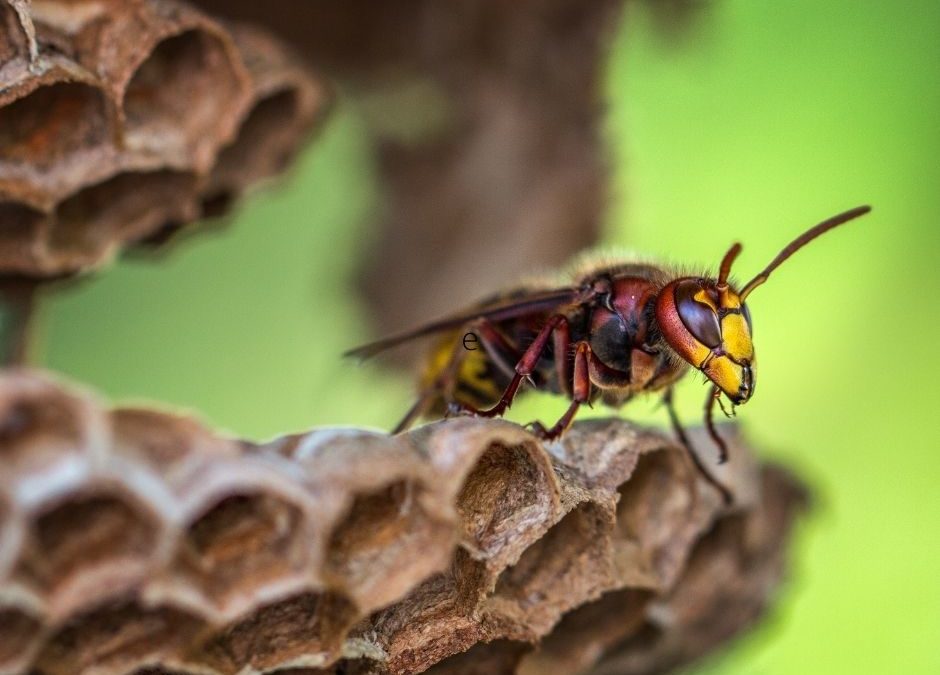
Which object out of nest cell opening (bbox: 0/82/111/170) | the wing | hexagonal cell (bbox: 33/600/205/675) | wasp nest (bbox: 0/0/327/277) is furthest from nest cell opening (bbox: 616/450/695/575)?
nest cell opening (bbox: 0/82/111/170)

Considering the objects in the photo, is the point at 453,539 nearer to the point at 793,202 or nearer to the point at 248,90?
the point at 248,90

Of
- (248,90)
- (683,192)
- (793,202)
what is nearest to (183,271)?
(248,90)

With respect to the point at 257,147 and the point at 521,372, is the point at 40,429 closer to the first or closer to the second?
the point at 521,372

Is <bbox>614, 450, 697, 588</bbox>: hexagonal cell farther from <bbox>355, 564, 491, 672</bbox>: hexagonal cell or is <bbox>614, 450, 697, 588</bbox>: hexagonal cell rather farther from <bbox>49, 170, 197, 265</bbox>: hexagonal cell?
<bbox>49, 170, 197, 265</bbox>: hexagonal cell

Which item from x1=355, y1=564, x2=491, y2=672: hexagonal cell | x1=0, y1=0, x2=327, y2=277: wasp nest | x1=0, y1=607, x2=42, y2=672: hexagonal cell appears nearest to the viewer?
x1=0, y1=607, x2=42, y2=672: hexagonal cell

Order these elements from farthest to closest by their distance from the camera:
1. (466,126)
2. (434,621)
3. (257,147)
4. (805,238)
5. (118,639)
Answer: (466,126), (257,147), (805,238), (434,621), (118,639)

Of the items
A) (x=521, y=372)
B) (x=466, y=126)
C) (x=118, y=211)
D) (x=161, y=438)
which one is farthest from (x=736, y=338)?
(x=466, y=126)
